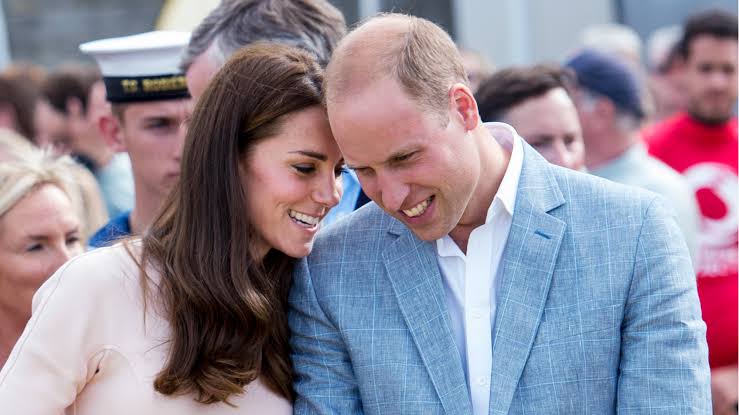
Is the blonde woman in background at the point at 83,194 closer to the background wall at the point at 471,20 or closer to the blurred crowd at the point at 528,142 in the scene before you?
the blurred crowd at the point at 528,142

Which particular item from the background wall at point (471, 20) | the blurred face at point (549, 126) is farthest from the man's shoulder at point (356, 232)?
the background wall at point (471, 20)

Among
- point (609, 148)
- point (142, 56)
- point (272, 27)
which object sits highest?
point (272, 27)

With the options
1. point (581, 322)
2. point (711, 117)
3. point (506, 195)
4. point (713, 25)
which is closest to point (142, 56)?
point (506, 195)

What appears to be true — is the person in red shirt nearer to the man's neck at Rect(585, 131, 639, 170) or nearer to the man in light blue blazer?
the man's neck at Rect(585, 131, 639, 170)

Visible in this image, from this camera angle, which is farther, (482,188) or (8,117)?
(8,117)

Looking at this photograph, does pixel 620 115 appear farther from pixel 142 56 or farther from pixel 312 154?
pixel 312 154

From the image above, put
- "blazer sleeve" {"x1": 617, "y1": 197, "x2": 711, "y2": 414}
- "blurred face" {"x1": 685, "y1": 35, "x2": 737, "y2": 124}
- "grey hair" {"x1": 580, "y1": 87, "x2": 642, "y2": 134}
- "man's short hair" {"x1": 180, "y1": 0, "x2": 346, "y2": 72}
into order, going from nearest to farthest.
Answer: "blazer sleeve" {"x1": 617, "y1": 197, "x2": 711, "y2": 414} < "man's short hair" {"x1": 180, "y1": 0, "x2": 346, "y2": 72} < "grey hair" {"x1": 580, "y1": 87, "x2": 642, "y2": 134} < "blurred face" {"x1": 685, "y1": 35, "x2": 737, "y2": 124}

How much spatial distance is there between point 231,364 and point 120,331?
28 cm

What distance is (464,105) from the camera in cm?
289

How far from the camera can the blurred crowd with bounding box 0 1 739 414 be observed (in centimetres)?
398

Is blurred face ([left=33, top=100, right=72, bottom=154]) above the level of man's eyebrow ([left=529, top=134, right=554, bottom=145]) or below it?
below

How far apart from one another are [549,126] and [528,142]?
10 centimetres

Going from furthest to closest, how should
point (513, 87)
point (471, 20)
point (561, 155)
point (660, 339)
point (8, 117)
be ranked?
point (471, 20) → point (8, 117) → point (513, 87) → point (561, 155) → point (660, 339)

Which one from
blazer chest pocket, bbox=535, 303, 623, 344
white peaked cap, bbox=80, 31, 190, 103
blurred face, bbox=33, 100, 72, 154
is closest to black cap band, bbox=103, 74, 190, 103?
white peaked cap, bbox=80, 31, 190, 103
